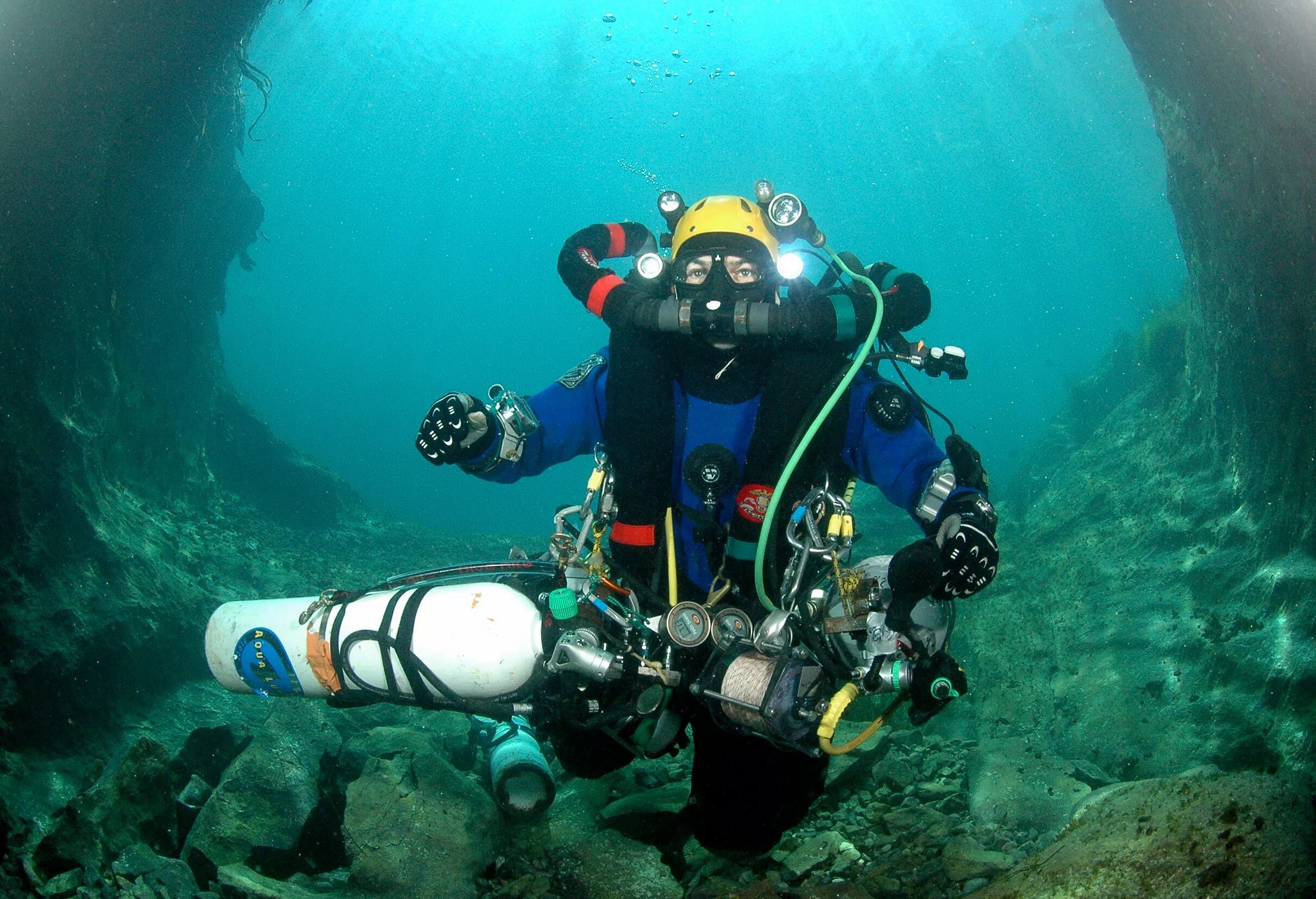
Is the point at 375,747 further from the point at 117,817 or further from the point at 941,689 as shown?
the point at 941,689

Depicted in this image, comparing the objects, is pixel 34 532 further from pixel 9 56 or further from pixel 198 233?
pixel 198 233

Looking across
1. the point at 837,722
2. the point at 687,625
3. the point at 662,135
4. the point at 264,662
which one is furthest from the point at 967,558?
the point at 662,135

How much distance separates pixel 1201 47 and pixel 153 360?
14713 mm

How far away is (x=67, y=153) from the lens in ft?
17.5

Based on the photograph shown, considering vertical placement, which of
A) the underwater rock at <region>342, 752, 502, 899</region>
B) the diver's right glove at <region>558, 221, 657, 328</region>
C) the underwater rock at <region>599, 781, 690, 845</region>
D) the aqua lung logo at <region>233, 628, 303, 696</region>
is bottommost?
the underwater rock at <region>342, 752, 502, 899</region>

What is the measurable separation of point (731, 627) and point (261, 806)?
121 inches

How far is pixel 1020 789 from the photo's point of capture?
3689 mm

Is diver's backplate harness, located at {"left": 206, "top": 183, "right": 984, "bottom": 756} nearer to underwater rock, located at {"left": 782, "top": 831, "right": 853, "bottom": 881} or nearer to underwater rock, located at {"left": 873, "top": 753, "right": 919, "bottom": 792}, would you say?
underwater rock, located at {"left": 782, "top": 831, "right": 853, "bottom": 881}

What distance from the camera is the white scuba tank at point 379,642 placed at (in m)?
2.53

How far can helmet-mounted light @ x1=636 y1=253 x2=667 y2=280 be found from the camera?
3.17 metres

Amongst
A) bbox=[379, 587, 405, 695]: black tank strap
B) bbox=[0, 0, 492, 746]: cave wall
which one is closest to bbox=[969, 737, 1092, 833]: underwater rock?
bbox=[379, 587, 405, 695]: black tank strap

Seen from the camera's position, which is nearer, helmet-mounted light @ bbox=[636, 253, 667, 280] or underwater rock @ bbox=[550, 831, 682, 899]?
underwater rock @ bbox=[550, 831, 682, 899]

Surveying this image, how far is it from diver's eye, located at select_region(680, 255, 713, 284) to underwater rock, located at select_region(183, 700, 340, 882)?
3.84m

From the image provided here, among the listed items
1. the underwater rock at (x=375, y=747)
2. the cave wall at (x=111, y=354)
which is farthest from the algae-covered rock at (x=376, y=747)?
the cave wall at (x=111, y=354)
